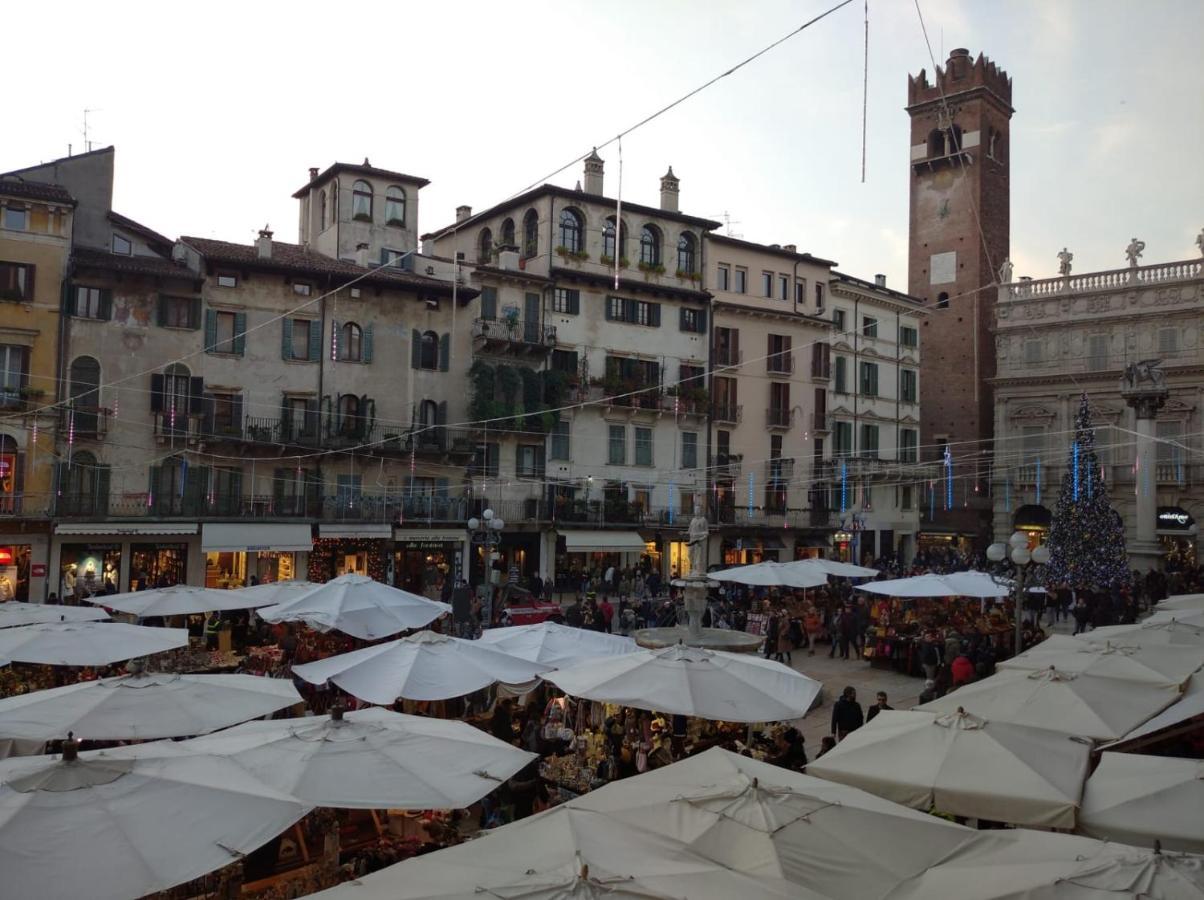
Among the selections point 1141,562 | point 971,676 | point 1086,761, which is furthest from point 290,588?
point 1141,562

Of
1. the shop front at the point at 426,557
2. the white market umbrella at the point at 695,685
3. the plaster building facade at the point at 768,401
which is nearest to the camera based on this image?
the white market umbrella at the point at 695,685

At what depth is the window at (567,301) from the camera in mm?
39062

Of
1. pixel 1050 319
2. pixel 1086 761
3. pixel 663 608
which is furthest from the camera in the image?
pixel 1050 319

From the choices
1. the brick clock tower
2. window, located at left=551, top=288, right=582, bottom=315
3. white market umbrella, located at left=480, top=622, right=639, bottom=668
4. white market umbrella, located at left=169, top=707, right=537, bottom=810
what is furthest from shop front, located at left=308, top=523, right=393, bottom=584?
the brick clock tower

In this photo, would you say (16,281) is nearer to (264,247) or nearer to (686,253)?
(264,247)

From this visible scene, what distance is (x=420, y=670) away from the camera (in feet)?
40.0

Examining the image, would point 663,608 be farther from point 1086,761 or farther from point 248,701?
point 1086,761

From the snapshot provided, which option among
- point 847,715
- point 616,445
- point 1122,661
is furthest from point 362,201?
point 1122,661

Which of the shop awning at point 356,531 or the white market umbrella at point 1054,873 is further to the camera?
the shop awning at point 356,531

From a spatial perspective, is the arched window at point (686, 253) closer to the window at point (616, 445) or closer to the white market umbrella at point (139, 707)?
the window at point (616, 445)

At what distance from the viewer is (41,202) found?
2897 cm

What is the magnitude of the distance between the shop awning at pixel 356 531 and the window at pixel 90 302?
950cm

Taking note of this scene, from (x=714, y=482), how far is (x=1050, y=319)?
67.7 ft

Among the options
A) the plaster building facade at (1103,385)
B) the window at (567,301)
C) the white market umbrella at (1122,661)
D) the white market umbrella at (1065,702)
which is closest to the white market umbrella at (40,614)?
the white market umbrella at (1065,702)
